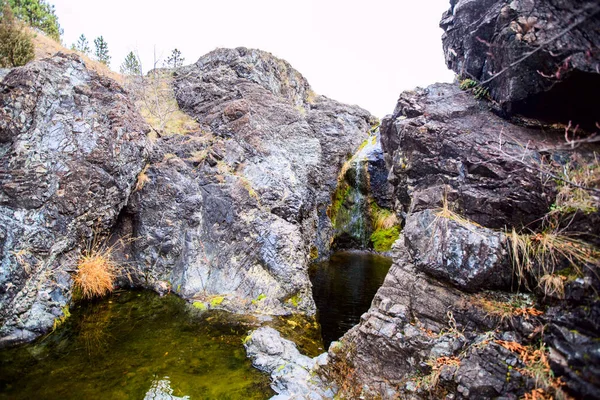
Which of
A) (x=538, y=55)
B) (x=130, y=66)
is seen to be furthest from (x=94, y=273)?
(x=130, y=66)

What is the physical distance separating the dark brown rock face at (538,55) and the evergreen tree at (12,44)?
16900 mm

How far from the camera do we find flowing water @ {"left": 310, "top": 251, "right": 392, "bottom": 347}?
9.30 m

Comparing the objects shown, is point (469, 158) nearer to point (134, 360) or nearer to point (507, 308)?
point (507, 308)

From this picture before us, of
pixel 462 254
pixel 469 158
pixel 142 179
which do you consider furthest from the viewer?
pixel 142 179

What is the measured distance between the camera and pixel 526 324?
4.43 meters

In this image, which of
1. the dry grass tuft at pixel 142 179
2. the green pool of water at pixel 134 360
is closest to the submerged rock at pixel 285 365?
the green pool of water at pixel 134 360

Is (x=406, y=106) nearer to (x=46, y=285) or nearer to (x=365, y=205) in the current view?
(x=46, y=285)

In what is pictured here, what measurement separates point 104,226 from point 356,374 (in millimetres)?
8723

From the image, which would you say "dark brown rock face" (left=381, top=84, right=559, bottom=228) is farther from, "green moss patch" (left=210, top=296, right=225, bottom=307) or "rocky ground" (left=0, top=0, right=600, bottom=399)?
"green moss patch" (left=210, top=296, right=225, bottom=307)

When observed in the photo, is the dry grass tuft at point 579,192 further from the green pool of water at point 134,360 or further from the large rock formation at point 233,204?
the large rock formation at point 233,204

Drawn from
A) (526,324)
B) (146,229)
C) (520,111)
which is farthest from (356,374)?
(146,229)

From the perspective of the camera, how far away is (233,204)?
465 inches

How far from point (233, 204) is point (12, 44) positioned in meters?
11.7

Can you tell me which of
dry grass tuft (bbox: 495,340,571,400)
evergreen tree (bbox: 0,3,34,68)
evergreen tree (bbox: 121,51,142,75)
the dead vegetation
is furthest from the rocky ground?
evergreen tree (bbox: 121,51,142,75)
